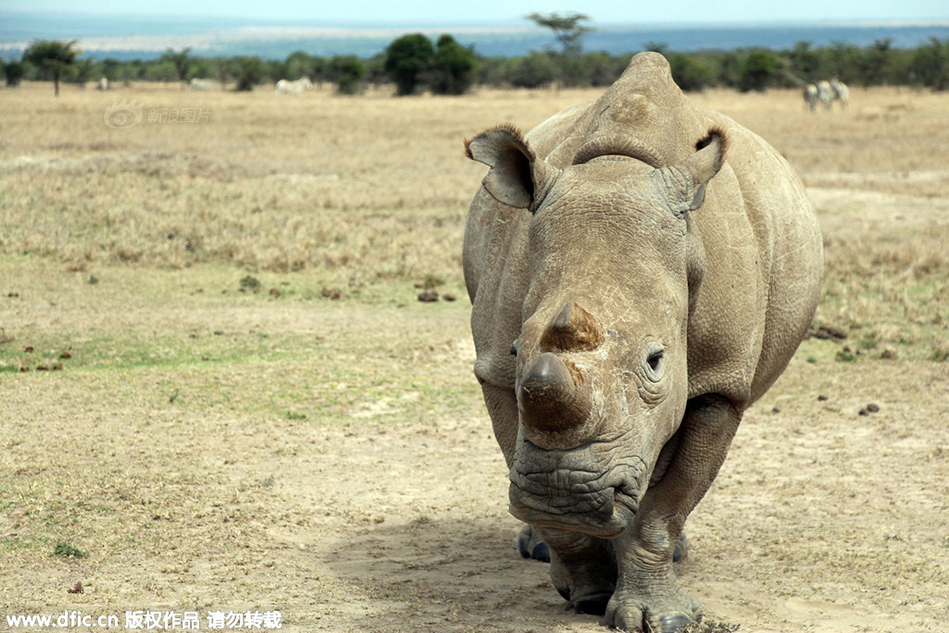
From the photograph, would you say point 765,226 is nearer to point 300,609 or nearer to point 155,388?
point 300,609

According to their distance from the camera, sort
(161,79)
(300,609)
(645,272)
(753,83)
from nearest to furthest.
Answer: (645,272), (300,609), (753,83), (161,79)

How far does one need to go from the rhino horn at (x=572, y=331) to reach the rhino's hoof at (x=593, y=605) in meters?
1.87

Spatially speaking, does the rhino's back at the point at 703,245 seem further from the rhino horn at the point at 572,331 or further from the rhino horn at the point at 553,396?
the rhino horn at the point at 553,396

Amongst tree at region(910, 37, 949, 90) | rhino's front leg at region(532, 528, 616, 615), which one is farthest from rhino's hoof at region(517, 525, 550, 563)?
tree at region(910, 37, 949, 90)

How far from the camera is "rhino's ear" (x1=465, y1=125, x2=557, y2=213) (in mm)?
3746

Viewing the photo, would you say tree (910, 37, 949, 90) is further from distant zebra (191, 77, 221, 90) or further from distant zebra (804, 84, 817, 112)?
distant zebra (191, 77, 221, 90)

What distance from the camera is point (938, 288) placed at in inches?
416

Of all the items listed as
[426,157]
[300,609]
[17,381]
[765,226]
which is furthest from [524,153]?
[426,157]

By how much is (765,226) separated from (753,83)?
5519 cm

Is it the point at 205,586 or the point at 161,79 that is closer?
the point at 205,586

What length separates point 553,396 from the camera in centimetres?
293

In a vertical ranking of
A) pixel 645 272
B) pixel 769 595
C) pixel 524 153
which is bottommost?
pixel 769 595

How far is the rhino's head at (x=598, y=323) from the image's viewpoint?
3.07 metres

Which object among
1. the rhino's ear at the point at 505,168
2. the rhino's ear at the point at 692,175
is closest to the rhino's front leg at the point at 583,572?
the rhino's ear at the point at 505,168
